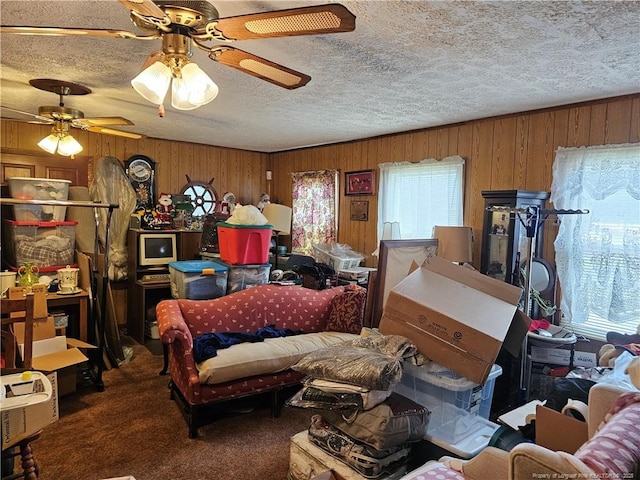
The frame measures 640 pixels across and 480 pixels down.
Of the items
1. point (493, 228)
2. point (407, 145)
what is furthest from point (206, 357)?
point (407, 145)

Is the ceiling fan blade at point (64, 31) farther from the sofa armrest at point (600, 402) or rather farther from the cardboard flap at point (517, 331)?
the cardboard flap at point (517, 331)

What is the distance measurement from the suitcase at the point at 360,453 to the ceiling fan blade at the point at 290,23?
1.71m

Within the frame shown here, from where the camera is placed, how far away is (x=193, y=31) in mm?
1518

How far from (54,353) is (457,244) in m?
3.30

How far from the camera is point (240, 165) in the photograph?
6.11 m

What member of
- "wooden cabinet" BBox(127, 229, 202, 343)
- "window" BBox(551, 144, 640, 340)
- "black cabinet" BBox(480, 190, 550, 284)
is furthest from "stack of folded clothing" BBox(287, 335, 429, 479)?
"wooden cabinet" BBox(127, 229, 202, 343)

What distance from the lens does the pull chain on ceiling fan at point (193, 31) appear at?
128 centimetres

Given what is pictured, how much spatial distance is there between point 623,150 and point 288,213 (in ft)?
12.3

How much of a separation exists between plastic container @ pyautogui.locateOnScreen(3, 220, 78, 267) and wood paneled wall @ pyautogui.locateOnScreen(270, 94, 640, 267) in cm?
304

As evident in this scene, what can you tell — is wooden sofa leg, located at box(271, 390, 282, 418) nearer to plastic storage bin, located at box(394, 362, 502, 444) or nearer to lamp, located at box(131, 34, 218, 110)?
plastic storage bin, located at box(394, 362, 502, 444)

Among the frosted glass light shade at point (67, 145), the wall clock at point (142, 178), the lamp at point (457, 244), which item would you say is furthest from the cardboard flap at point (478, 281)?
the wall clock at point (142, 178)

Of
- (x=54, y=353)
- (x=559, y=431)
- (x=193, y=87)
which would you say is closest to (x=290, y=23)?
(x=193, y=87)

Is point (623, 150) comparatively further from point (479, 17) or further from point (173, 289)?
point (173, 289)

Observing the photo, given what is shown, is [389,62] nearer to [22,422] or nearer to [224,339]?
[224,339]
